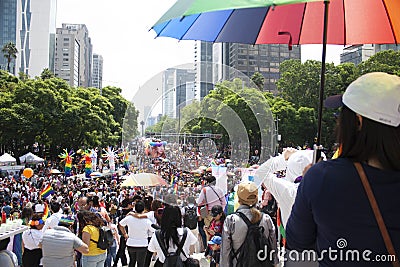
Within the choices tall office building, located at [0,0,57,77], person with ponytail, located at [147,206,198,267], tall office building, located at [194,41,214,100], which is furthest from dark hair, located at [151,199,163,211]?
tall office building, located at [0,0,57,77]

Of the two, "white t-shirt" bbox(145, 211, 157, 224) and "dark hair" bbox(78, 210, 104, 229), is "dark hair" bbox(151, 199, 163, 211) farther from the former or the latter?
"dark hair" bbox(78, 210, 104, 229)

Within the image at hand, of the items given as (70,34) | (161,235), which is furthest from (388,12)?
(70,34)

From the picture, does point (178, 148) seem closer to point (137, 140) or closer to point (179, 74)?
point (137, 140)

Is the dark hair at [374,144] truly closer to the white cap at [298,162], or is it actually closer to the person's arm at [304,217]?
the person's arm at [304,217]

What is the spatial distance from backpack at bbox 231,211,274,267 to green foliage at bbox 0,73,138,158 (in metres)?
32.6

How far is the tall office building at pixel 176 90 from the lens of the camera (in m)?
4.59

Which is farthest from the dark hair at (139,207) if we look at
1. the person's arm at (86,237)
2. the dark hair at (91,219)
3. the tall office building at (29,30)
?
the tall office building at (29,30)

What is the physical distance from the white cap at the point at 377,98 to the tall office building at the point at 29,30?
13207 centimetres

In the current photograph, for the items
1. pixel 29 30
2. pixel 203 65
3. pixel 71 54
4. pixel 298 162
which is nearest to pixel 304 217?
pixel 298 162

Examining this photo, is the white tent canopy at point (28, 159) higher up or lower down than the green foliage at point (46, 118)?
lower down

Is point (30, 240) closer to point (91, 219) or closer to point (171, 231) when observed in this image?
point (91, 219)

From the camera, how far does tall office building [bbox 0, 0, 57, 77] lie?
124m

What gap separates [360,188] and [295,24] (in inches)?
114

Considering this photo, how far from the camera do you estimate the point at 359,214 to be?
155 centimetres
